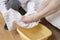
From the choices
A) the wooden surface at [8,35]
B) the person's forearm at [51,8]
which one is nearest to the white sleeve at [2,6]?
the wooden surface at [8,35]

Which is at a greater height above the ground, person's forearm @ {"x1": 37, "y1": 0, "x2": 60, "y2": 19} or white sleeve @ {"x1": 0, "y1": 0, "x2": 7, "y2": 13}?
white sleeve @ {"x1": 0, "y1": 0, "x2": 7, "y2": 13}

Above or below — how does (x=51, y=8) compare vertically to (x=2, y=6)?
below

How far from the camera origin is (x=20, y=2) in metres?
1.57

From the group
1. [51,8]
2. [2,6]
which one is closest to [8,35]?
[2,6]

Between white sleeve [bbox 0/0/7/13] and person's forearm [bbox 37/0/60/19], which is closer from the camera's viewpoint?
person's forearm [bbox 37/0/60/19]

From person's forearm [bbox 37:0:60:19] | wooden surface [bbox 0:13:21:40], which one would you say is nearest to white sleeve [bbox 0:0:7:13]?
wooden surface [bbox 0:13:21:40]

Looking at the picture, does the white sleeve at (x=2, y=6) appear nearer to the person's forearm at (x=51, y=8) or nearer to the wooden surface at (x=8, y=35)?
the wooden surface at (x=8, y=35)

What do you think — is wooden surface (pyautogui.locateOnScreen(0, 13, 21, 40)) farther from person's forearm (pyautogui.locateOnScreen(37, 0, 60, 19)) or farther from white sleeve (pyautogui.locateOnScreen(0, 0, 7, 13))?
person's forearm (pyautogui.locateOnScreen(37, 0, 60, 19))

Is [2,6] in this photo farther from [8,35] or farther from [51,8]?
[51,8]

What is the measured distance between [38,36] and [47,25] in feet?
0.46

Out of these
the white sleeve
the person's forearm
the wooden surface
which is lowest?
the person's forearm

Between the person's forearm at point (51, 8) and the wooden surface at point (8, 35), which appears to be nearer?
the person's forearm at point (51, 8)

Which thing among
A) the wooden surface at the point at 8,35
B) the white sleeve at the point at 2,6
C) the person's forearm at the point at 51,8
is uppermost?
the white sleeve at the point at 2,6

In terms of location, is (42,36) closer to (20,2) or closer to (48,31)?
(48,31)
